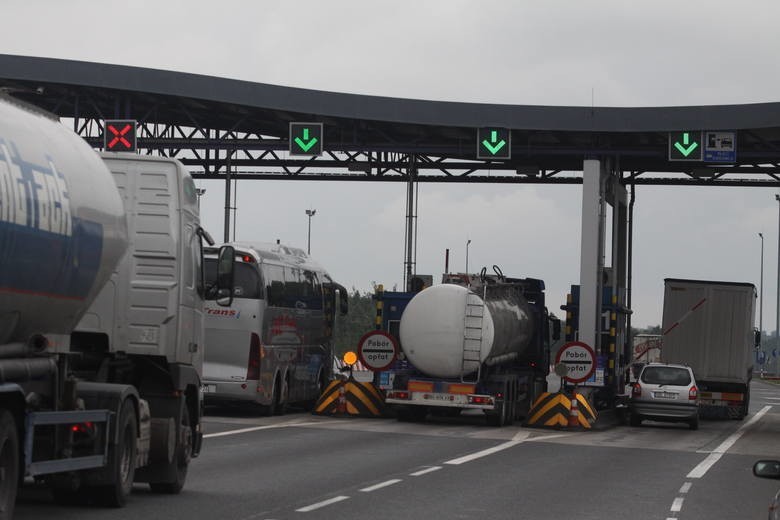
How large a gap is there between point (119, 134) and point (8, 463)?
85.9 feet

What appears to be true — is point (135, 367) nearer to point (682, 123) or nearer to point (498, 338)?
point (498, 338)

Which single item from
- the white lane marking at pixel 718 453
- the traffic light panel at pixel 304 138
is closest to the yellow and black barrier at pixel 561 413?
the white lane marking at pixel 718 453

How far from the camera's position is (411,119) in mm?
39688

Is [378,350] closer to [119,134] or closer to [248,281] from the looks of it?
[248,281]

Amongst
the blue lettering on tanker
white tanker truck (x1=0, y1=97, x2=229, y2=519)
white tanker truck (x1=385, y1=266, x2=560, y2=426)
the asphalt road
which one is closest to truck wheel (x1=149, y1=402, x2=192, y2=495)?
white tanker truck (x1=0, y1=97, x2=229, y2=519)

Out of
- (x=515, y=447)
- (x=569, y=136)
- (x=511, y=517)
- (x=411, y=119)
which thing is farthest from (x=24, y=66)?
(x=511, y=517)

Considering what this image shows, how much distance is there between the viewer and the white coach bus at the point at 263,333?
98.7ft

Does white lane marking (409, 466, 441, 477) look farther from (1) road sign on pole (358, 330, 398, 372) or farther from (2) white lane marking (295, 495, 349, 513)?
(1) road sign on pole (358, 330, 398, 372)

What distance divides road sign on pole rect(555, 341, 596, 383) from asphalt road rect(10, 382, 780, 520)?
1.26m

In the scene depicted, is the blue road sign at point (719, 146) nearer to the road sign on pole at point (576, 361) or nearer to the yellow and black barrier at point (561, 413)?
the road sign on pole at point (576, 361)

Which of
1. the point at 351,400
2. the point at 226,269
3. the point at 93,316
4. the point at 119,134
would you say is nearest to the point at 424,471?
the point at 226,269

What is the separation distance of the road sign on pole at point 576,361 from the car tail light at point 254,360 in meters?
5.93

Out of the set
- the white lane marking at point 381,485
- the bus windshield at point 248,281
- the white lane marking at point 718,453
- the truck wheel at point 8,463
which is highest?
the bus windshield at point 248,281

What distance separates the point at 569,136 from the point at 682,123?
→ 4.40 meters
